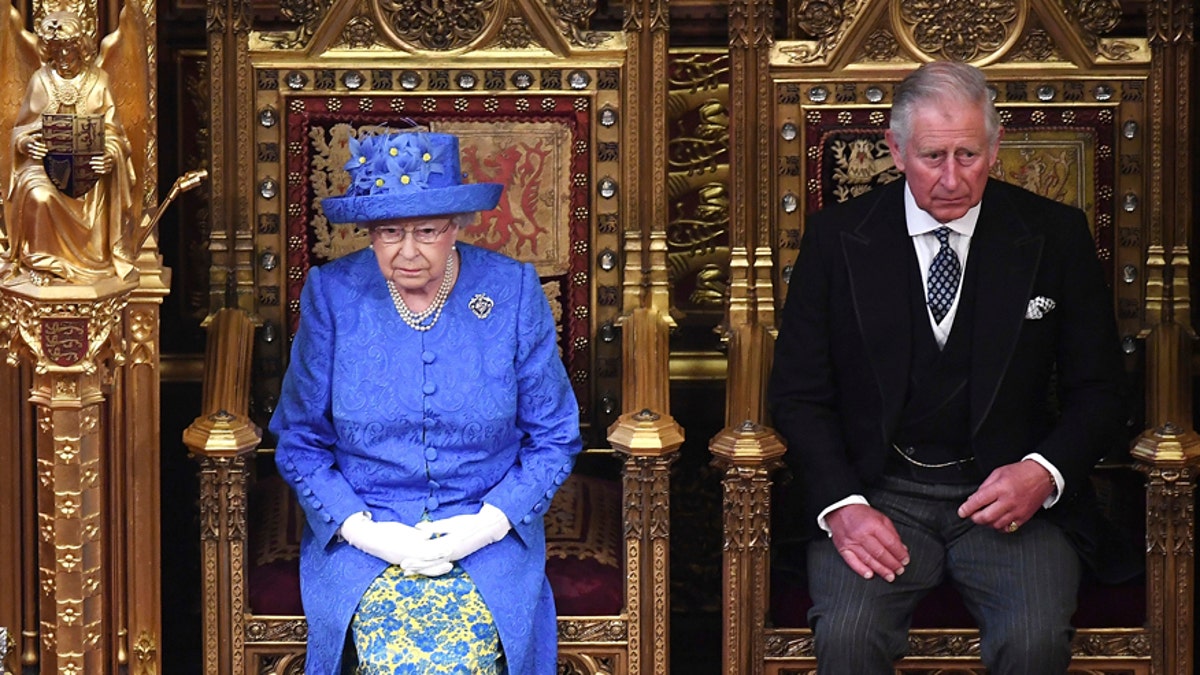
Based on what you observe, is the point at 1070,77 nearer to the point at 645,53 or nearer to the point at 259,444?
the point at 645,53

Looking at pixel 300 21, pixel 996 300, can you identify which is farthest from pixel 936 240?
pixel 300 21

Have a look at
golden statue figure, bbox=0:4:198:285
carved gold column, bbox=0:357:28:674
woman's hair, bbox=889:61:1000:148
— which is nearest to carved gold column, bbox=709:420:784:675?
woman's hair, bbox=889:61:1000:148

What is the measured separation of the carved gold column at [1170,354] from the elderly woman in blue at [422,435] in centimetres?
141

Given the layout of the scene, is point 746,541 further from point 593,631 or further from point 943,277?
point 943,277

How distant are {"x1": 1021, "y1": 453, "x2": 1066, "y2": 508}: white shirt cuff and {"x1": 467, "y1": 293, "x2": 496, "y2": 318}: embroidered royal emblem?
4.05 ft

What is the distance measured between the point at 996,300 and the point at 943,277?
5.3 inches

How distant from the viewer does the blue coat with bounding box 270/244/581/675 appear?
4844 millimetres

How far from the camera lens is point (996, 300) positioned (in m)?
5.00

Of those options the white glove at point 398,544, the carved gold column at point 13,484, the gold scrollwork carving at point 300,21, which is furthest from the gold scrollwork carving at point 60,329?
the gold scrollwork carving at point 300,21

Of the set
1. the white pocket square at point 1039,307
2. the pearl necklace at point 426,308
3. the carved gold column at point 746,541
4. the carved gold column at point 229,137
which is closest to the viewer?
the pearl necklace at point 426,308

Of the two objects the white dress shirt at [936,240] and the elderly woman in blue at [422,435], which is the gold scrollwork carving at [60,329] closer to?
the elderly woman in blue at [422,435]

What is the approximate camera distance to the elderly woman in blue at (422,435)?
4.77 m

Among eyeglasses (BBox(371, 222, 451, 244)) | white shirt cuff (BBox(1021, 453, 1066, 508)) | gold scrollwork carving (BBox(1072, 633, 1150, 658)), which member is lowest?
gold scrollwork carving (BBox(1072, 633, 1150, 658))

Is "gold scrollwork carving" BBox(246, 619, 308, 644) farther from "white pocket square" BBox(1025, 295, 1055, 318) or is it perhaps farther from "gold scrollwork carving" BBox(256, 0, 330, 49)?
"white pocket square" BBox(1025, 295, 1055, 318)
